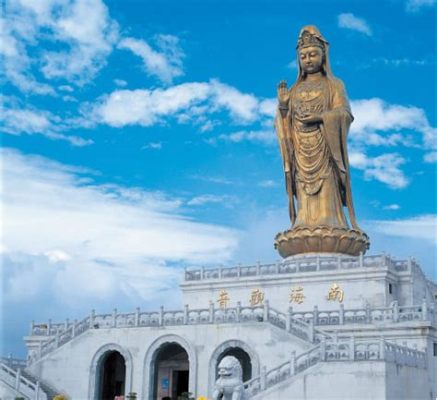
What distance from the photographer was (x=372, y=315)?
28.9 metres

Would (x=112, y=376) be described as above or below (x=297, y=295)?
below

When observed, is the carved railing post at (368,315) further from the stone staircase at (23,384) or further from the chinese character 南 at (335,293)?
the stone staircase at (23,384)

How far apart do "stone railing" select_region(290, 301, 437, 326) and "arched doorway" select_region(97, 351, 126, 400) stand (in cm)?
848

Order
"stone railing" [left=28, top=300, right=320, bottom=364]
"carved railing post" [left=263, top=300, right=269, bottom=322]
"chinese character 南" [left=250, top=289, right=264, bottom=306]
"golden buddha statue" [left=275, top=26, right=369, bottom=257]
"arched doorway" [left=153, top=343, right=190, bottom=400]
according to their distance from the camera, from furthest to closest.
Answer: "golden buddha statue" [left=275, top=26, right=369, bottom=257] → "chinese character 南" [left=250, top=289, right=264, bottom=306] → "arched doorway" [left=153, top=343, right=190, bottom=400] → "carved railing post" [left=263, top=300, right=269, bottom=322] → "stone railing" [left=28, top=300, right=320, bottom=364]

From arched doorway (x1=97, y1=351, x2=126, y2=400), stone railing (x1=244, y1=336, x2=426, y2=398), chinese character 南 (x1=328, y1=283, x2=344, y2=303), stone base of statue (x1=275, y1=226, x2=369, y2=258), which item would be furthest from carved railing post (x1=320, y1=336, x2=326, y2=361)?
stone base of statue (x1=275, y1=226, x2=369, y2=258)

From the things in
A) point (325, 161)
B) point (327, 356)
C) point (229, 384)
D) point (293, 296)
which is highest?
point (325, 161)

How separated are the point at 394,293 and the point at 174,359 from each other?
9.80 metres

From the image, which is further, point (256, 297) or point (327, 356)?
point (256, 297)

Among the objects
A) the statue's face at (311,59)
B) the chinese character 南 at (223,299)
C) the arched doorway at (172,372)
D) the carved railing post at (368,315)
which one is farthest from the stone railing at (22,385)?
the statue's face at (311,59)

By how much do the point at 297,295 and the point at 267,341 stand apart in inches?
236

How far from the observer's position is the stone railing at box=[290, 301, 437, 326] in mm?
28047

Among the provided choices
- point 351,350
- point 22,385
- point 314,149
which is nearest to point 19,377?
point 22,385

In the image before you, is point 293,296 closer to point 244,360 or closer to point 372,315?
point 244,360

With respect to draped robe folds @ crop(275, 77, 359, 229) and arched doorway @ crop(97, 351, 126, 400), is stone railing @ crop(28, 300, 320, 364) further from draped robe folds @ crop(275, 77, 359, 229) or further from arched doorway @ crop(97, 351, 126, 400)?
draped robe folds @ crop(275, 77, 359, 229)
